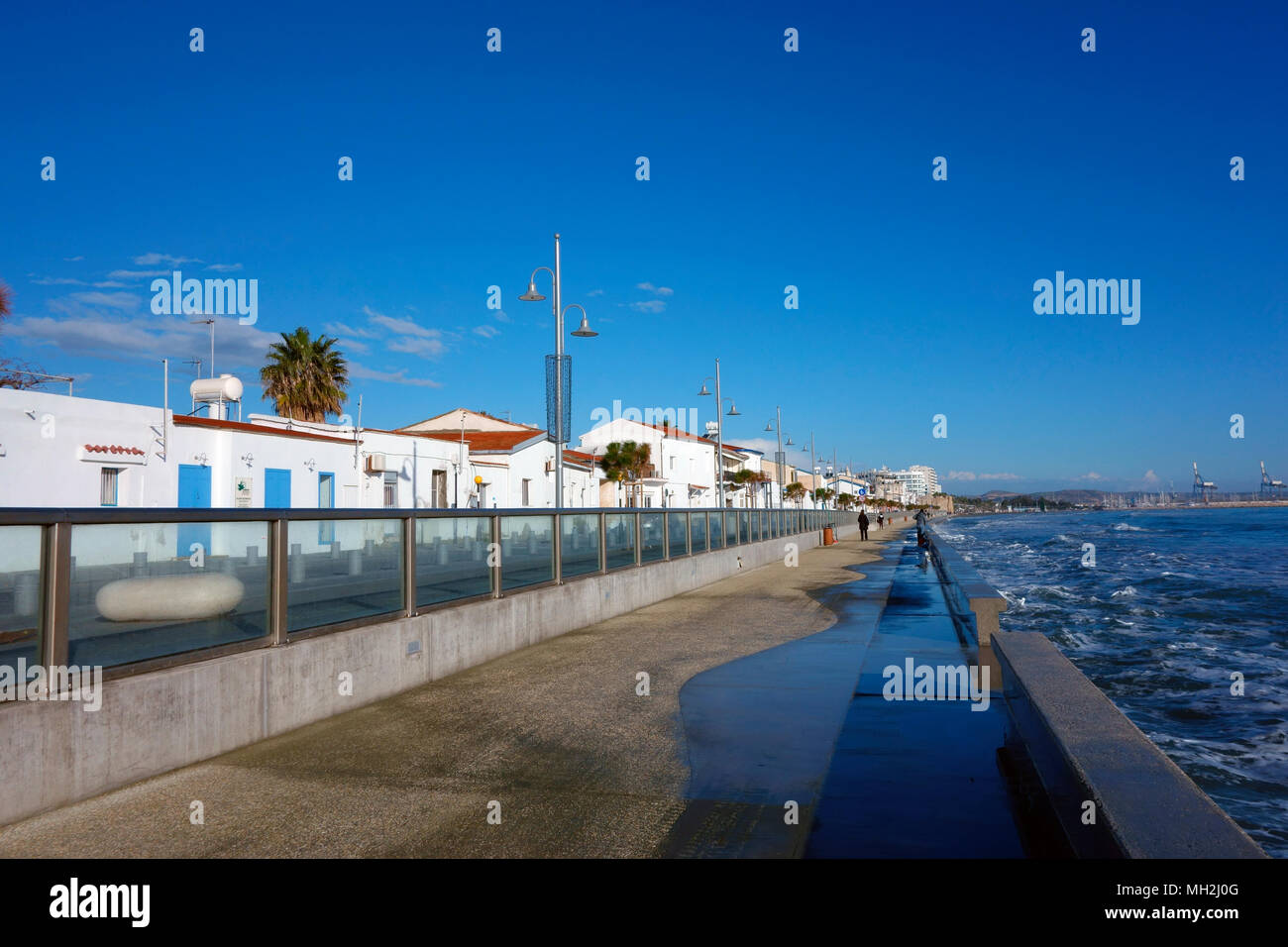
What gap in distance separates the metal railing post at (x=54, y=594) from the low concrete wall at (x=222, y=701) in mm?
293

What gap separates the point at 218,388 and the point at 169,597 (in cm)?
3108

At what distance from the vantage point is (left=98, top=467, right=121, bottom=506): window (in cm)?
2430

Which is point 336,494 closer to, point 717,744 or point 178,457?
point 178,457

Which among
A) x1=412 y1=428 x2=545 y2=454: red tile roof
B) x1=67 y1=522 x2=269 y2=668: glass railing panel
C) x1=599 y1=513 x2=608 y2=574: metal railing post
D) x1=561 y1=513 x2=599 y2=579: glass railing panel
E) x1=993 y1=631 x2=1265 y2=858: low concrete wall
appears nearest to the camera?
x1=993 y1=631 x2=1265 y2=858: low concrete wall

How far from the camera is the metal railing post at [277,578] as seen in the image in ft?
20.8

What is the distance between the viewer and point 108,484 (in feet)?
80.9

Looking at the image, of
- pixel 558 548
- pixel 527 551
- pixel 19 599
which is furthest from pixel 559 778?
pixel 558 548

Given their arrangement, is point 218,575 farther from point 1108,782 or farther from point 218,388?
point 218,388

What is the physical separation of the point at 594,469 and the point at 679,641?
48.0m

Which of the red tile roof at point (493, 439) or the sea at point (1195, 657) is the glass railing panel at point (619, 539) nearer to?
the sea at point (1195, 657)

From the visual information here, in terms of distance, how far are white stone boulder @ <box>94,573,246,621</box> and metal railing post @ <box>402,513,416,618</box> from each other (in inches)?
79.3

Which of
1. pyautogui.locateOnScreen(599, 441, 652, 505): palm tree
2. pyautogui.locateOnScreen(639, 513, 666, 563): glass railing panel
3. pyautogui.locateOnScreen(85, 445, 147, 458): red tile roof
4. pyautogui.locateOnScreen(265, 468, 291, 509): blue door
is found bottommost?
pyautogui.locateOnScreen(639, 513, 666, 563): glass railing panel

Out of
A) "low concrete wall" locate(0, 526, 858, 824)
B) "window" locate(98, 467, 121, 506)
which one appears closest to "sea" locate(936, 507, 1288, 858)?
"low concrete wall" locate(0, 526, 858, 824)

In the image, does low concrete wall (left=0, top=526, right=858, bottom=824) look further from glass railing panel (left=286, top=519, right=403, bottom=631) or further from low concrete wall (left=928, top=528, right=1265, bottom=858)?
low concrete wall (left=928, top=528, right=1265, bottom=858)
